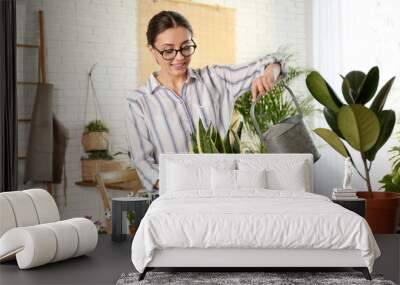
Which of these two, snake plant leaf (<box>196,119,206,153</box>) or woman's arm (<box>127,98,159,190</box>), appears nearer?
snake plant leaf (<box>196,119,206,153</box>)

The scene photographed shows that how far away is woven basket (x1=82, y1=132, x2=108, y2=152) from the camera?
7117 mm

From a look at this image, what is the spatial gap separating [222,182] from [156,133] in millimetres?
1678

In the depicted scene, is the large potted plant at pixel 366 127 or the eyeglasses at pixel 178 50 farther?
the eyeglasses at pixel 178 50

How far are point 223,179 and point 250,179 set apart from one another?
23cm

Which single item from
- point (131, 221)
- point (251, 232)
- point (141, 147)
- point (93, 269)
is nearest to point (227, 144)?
point (141, 147)

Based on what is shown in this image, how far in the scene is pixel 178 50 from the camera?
7.21 meters

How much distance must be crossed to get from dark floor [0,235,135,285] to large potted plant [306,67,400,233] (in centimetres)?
245

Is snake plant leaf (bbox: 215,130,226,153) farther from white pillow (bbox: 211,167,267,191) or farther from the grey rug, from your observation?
the grey rug

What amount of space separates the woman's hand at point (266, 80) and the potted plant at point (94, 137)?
1677 millimetres

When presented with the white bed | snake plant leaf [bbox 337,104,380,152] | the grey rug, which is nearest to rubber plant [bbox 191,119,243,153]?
snake plant leaf [bbox 337,104,380,152]

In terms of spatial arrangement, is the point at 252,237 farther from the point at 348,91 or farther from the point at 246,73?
the point at 246,73


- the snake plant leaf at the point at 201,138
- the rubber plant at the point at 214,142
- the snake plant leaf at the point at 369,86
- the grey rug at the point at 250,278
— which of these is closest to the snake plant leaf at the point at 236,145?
the rubber plant at the point at 214,142

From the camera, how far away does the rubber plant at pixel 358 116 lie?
20.7 feet

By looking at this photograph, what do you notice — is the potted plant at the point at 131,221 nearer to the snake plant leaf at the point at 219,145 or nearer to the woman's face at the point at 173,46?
the snake plant leaf at the point at 219,145
